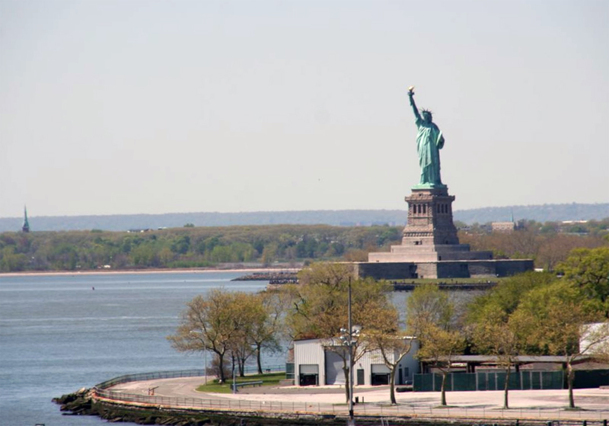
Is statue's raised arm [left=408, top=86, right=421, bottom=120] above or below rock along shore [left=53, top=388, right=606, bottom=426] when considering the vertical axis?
Result: above

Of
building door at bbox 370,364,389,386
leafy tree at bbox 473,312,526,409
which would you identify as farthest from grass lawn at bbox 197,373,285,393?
leafy tree at bbox 473,312,526,409

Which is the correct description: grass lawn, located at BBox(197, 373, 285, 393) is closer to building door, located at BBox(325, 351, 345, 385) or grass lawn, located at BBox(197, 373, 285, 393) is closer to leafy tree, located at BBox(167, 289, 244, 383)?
leafy tree, located at BBox(167, 289, 244, 383)

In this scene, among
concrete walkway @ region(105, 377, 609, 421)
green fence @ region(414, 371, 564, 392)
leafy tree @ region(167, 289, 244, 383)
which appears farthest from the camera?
leafy tree @ region(167, 289, 244, 383)

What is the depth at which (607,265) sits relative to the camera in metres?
79.5

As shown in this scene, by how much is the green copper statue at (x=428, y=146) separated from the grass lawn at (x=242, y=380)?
89538 millimetres

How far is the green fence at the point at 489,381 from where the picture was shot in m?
66.8

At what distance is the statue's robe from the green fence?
9733 cm

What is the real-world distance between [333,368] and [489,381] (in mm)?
6996

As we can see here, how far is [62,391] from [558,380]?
24.4 m

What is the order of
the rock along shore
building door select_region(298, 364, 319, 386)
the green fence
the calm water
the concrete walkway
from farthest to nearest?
the calm water
building door select_region(298, 364, 319, 386)
the green fence
the concrete walkway
the rock along shore

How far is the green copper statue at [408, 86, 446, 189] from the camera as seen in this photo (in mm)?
163750

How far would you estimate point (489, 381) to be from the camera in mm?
67312

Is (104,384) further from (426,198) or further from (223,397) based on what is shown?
(426,198)

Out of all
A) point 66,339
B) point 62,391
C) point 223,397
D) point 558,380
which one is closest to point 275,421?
point 223,397
